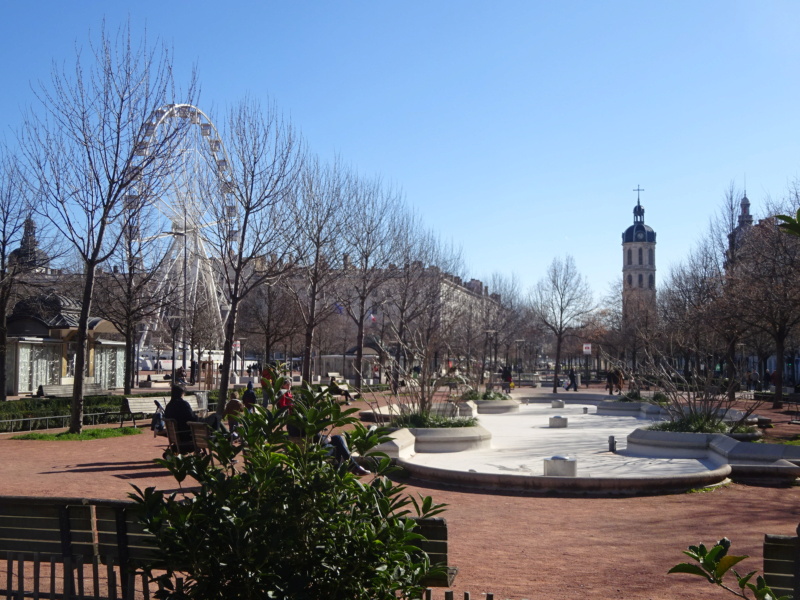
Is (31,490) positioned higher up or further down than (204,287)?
further down

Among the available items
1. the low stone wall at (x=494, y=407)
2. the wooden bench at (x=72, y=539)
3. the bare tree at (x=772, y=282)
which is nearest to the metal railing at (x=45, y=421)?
the low stone wall at (x=494, y=407)

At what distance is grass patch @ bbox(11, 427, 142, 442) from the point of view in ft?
63.1

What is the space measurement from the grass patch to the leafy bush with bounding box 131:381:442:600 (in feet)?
52.1

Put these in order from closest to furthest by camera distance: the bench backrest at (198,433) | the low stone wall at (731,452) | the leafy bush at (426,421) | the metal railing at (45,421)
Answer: the bench backrest at (198,433), the low stone wall at (731,452), the leafy bush at (426,421), the metal railing at (45,421)

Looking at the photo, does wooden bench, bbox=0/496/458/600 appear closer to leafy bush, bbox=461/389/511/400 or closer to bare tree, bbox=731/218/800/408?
bare tree, bbox=731/218/800/408

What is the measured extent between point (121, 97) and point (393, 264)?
1956 cm

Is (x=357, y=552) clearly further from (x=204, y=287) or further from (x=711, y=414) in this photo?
(x=204, y=287)

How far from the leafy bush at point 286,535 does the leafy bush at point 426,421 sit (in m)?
13.5

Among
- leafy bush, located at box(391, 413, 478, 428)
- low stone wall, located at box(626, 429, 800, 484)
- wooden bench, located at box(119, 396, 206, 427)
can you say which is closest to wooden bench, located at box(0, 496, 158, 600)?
low stone wall, located at box(626, 429, 800, 484)

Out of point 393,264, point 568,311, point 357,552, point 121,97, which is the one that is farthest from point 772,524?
point 568,311

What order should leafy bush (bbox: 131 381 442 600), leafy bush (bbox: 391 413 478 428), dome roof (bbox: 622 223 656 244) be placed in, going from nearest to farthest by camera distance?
1. leafy bush (bbox: 131 381 442 600)
2. leafy bush (bbox: 391 413 478 428)
3. dome roof (bbox: 622 223 656 244)

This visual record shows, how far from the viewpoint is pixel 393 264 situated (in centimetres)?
3856

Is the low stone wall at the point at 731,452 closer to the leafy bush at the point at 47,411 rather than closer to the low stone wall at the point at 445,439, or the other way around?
the low stone wall at the point at 445,439

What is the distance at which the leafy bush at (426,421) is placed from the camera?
59.4ft
